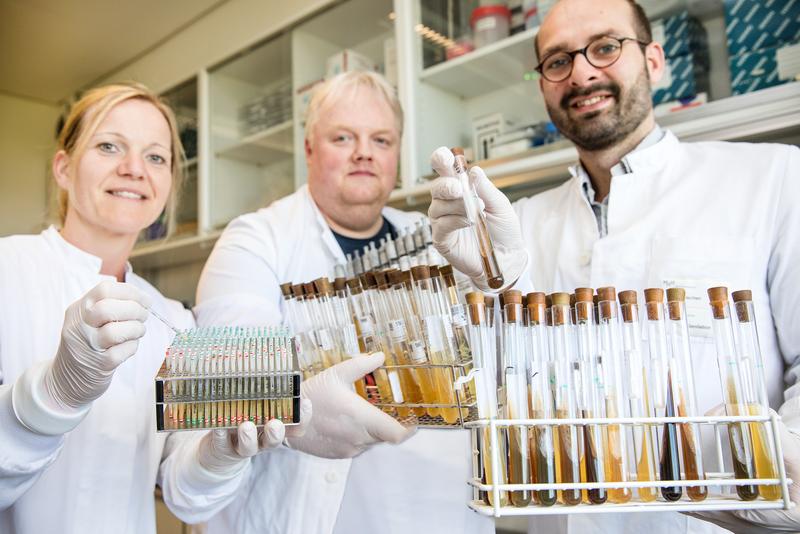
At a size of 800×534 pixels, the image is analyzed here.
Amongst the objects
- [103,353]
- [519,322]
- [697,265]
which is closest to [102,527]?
[103,353]

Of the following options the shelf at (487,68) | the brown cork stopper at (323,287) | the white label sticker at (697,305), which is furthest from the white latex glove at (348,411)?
the shelf at (487,68)

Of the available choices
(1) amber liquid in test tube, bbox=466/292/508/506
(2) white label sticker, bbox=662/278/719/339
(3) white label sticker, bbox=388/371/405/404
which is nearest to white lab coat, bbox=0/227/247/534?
(3) white label sticker, bbox=388/371/405/404

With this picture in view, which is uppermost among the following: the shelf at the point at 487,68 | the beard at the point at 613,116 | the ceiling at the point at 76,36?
the ceiling at the point at 76,36

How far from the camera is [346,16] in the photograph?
258cm

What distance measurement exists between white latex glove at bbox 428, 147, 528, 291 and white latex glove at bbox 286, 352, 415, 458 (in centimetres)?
23

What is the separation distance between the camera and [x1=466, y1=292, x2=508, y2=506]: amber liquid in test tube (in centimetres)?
82

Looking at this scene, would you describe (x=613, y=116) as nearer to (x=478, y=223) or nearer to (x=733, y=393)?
(x=478, y=223)

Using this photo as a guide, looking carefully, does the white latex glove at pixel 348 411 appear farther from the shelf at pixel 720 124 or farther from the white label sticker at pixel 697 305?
the shelf at pixel 720 124

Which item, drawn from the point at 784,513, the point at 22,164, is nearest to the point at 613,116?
the point at 784,513

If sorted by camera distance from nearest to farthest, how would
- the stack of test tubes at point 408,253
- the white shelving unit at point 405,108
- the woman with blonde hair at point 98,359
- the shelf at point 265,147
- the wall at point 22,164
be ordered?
the woman with blonde hair at point 98,359, the stack of test tubes at point 408,253, the white shelving unit at point 405,108, the shelf at point 265,147, the wall at point 22,164

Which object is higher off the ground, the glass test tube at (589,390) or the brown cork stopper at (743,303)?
the brown cork stopper at (743,303)

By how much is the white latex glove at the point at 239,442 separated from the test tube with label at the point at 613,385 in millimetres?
448

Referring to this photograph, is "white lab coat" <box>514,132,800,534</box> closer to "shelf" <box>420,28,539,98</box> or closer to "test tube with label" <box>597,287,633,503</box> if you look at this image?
"test tube with label" <box>597,287,633,503</box>

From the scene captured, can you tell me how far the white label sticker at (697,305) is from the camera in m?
1.21
